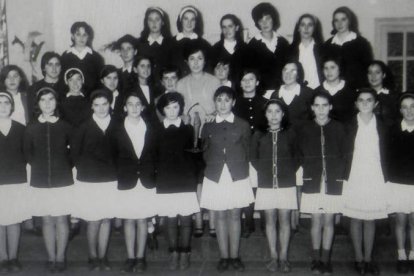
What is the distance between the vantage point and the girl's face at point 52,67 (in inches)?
232

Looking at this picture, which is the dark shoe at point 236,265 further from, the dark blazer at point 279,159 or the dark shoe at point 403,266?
the dark shoe at point 403,266

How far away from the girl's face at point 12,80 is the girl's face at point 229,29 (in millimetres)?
2081

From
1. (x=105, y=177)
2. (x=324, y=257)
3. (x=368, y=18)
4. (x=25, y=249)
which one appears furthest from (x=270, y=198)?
(x=368, y=18)

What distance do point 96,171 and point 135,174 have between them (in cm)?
32

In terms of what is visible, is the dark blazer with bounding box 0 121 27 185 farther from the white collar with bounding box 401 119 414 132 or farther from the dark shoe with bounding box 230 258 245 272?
the white collar with bounding box 401 119 414 132

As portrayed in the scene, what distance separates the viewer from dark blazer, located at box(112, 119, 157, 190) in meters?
5.05

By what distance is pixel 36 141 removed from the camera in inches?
199

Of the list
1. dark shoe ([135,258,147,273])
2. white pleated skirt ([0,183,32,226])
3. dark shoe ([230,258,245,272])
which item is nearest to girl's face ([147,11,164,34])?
white pleated skirt ([0,183,32,226])

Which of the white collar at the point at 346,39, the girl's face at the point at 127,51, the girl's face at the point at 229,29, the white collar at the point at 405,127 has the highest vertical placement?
the girl's face at the point at 229,29

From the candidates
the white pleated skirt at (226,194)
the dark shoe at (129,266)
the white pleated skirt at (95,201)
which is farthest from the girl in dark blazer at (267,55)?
the dark shoe at (129,266)

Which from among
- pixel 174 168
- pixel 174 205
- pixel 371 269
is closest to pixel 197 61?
pixel 174 168

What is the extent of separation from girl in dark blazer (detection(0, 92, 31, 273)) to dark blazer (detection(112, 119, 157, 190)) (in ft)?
2.70

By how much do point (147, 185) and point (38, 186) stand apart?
909mm

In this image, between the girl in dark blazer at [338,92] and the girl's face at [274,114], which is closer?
the girl's face at [274,114]
